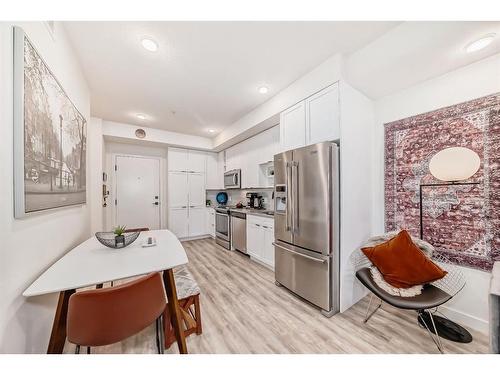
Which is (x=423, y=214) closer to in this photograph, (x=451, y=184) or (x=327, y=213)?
(x=451, y=184)

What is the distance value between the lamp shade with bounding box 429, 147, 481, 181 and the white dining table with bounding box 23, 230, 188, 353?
2274 millimetres

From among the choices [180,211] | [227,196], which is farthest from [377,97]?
[180,211]

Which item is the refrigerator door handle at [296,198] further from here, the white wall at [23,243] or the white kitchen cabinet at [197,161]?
the white kitchen cabinet at [197,161]

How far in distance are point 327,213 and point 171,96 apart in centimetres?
266

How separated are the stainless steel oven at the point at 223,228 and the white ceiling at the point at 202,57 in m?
2.23

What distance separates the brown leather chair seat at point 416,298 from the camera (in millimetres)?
1410

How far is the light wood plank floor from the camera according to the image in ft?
4.83

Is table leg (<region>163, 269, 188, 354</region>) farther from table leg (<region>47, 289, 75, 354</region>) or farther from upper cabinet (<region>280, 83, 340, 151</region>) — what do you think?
upper cabinet (<region>280, 83, 340, 151</region>)

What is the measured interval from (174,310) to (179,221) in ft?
11.4

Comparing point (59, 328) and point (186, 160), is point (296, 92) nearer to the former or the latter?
point (59, 328)

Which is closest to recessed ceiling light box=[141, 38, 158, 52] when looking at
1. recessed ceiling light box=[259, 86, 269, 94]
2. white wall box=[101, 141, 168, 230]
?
recessed ceiling light box=[259, 86, 269, 94]

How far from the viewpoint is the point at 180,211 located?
15.2 ft

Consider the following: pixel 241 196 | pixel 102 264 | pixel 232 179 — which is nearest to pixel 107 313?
pixel 102 264

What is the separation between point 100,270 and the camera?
1.13 metres
